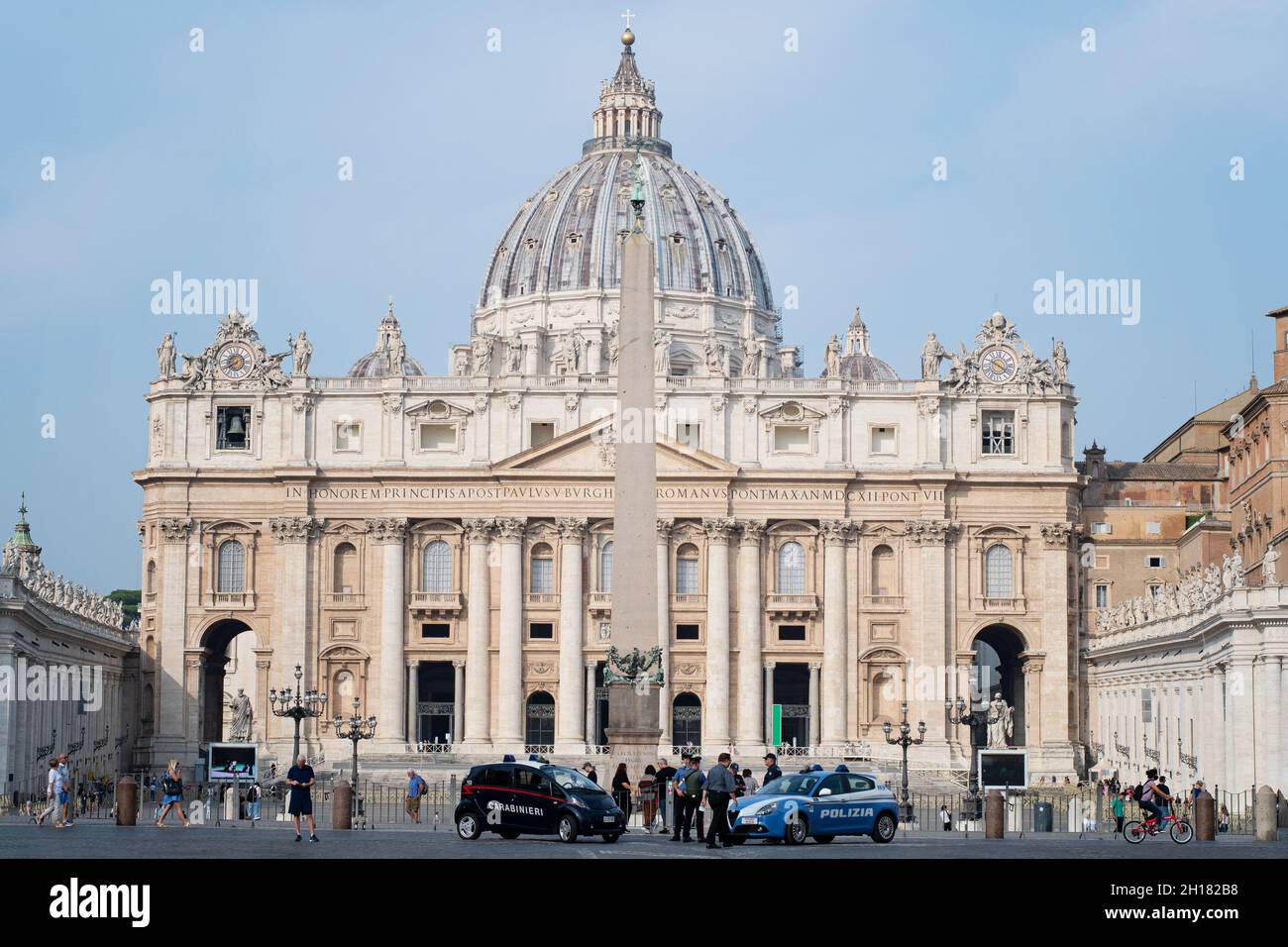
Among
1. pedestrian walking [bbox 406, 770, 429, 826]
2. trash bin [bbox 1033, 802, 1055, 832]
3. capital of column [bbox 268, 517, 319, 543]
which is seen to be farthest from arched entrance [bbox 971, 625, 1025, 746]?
pedestrian walking [bbox 406, 770, 429, 826]

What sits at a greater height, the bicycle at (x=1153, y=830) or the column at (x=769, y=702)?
the column at (x=769, y=702)

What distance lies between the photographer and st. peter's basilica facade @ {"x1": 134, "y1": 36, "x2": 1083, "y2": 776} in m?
102

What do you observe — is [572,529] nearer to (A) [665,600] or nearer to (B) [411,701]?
(A) [665,600]

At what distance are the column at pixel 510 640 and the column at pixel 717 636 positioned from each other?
7761 millimetres

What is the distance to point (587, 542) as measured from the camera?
10275 cm

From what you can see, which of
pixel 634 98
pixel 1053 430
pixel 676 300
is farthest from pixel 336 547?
pixel 634 98

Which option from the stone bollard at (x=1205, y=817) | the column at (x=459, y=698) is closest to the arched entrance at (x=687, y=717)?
the column at (x=459, y=698)

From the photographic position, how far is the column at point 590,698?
4018 inches

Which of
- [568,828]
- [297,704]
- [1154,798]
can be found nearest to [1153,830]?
[1154,798]

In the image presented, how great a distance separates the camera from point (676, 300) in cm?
14100

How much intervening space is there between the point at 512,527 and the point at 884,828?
57.2m

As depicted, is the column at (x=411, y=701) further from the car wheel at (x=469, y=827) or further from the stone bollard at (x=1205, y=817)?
the car wheel at (x=469, y=827)

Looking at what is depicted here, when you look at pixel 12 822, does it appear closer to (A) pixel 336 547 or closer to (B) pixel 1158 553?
(A) pixel 336 547
